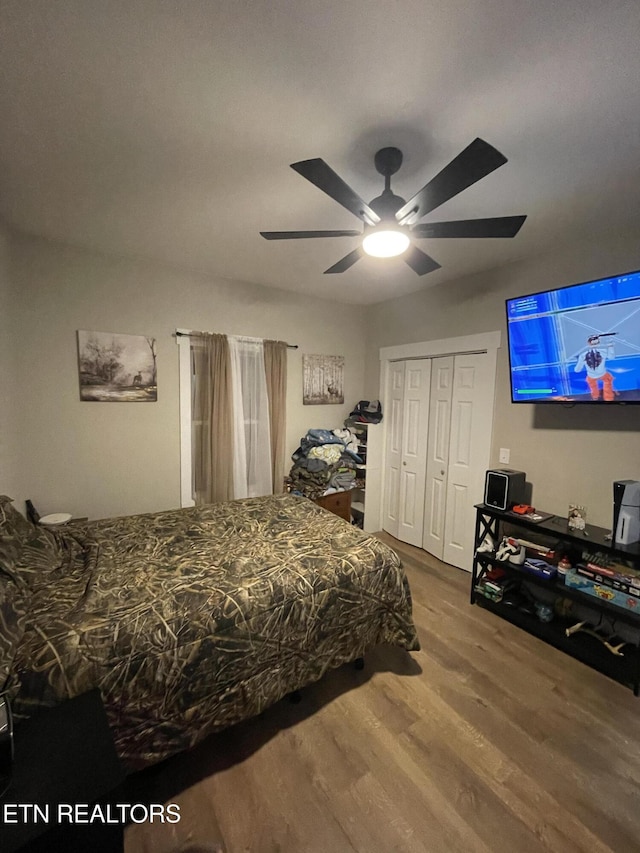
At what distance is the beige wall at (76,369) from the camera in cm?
247

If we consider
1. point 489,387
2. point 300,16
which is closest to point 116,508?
point 300,16

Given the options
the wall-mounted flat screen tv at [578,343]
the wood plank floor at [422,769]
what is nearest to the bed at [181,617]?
the wood plank floor at [422,769]

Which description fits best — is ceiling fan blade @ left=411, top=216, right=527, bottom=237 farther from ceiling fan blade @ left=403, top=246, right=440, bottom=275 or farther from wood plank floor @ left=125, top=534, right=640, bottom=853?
wood plank floor @ left=125, top=534, right=640, bottom=853

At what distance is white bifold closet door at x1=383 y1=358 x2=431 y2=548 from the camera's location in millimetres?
3539

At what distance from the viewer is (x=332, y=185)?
1.27 metres

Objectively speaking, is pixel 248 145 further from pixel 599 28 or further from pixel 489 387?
pixel 489 387

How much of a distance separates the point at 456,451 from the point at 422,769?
2.31m

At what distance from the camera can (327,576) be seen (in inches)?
69.2

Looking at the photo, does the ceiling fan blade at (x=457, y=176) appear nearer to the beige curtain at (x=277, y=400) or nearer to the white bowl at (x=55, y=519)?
the beige curtain at (x=277, y=400)

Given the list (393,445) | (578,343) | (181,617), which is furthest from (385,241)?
(393,445)

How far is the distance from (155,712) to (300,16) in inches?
94.3

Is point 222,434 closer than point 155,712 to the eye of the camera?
No

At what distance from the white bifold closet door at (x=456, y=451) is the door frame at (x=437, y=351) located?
0.17 ft

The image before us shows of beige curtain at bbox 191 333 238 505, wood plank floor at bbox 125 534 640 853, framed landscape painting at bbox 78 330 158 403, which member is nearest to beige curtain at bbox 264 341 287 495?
beige curtain at bbox 191 333 238 505
